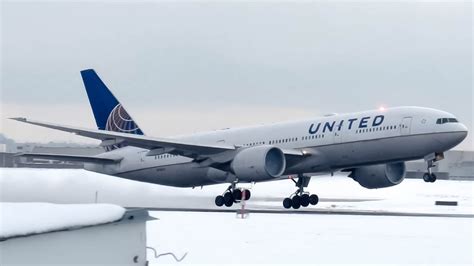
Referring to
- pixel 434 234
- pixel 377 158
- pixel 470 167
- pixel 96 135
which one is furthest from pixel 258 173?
pixel 470 167

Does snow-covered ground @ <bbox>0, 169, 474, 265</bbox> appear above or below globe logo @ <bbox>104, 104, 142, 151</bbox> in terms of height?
below

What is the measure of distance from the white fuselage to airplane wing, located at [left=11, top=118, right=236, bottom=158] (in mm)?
1308

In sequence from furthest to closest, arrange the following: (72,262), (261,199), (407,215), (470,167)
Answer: (470,167), (261,199), (407,215), (72,262)

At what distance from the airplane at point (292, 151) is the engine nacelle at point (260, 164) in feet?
0.13

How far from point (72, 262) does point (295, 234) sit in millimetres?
14340

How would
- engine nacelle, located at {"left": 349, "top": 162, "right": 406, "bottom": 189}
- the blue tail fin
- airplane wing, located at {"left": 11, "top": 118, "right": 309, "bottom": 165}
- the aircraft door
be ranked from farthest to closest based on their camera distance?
the blue tail fin < engine nacelle, located at {"left": 349, "top": 162, "right": 406, "bottom": 189} < airplane wing, located at {"left": 11, "top": 118, "right": 309, "bottom": 165} < the aircraft door

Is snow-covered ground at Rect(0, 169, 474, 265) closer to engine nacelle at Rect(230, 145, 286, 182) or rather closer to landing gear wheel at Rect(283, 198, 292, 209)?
engine nacelle at Rect(230, 145, 286, 182)

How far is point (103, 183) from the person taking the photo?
27688 millimetres

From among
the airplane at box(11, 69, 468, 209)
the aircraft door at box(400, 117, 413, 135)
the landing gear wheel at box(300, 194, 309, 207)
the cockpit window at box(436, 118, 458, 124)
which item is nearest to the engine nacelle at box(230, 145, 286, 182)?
the airplane at box(11, 69, 468, 209)

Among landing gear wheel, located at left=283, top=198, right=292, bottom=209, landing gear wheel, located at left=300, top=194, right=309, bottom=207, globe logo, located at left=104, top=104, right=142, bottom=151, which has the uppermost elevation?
globe logo, located at left=104, top=104, right=142, bottom=151

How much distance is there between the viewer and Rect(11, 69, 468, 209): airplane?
2970 centimetres

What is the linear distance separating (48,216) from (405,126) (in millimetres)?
26401

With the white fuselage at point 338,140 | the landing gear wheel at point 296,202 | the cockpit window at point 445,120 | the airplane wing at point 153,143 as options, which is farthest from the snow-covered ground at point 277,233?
the landing gear wheel at point 296,202

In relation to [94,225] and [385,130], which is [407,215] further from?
[94,225]
